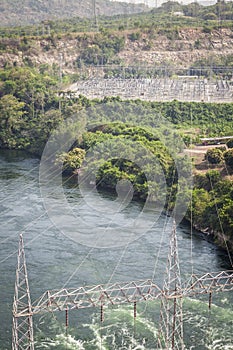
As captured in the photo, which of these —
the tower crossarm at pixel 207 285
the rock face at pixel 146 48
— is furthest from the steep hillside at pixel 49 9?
the tower crossarm at pixel 207 285

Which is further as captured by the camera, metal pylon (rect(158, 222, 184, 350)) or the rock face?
the rock face


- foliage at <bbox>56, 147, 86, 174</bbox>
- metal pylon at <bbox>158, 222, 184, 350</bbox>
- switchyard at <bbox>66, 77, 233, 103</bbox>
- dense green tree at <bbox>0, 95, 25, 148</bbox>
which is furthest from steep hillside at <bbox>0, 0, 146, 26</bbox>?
metal pylon at <bbox>158, 222, 184, 350</bbox>

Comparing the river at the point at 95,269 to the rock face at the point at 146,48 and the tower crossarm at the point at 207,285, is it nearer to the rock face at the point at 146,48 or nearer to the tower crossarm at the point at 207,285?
the tower crossarm at the point at 207,285

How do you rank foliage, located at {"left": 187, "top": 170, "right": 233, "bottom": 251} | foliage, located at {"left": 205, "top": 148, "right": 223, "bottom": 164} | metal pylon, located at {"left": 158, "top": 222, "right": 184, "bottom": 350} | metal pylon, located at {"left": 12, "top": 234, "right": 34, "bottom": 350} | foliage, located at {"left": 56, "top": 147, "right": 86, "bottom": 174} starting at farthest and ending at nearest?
foliage, located at {"left": 56, "top": 147, "right": 86, "bottom": 174}
foliage, located at {"left": 205, "top": 148, "right": 223, "bottom": 164}
foliage, located at {"left": 187, "top": 170, "right": 233, "bottom": 251}
metal pylon, located at {"left": 158, "top": 222, "right": 184, "bottom": 350}
metal pylon, located at {"left": 12, "top": 234, "right": 34, "bottom": 350}

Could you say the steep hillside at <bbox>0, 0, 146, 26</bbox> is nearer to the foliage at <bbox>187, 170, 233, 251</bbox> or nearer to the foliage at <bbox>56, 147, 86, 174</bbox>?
the foliage at <bbox>56, 147, 86, 174</bbox>

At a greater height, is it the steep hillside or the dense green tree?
the steep hillside
